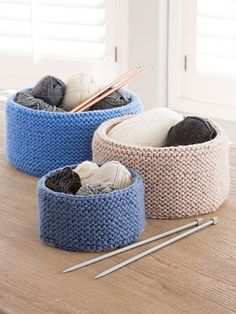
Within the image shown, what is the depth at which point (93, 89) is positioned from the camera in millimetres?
1499

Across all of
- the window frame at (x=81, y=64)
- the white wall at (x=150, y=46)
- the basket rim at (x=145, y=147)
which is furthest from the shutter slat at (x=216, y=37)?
the basket rim at (x=145, y=147)

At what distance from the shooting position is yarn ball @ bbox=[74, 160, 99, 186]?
119cm

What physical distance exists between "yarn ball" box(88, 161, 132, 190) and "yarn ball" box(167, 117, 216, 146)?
0.42ft

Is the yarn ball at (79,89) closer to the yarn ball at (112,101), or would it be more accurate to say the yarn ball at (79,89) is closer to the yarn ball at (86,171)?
the yarn ball at (112,101)

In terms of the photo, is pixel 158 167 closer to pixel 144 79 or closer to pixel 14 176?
pixel 14 176

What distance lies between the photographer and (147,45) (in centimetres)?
239

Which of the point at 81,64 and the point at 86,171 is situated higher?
the point at 86,171

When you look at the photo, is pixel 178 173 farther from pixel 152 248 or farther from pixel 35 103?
pixel 35 103

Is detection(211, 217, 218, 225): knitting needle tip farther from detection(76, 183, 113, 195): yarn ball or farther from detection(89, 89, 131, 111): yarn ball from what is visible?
detection(89, 89, 131, 111): yarn ball

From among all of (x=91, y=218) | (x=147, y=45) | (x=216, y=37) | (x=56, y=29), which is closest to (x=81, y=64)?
(x=56, y=29)

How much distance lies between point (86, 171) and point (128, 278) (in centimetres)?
23

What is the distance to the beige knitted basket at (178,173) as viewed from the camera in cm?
120

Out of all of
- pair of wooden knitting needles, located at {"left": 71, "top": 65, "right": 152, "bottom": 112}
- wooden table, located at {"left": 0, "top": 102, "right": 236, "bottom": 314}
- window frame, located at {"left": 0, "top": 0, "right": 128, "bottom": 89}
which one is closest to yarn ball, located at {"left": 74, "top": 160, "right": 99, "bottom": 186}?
wooden table, located at {"left": 0, "top": 102, "right": 236, "bottom": 314}

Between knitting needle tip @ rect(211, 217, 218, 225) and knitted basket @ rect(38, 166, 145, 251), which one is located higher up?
knitted basket @ rect(38, 166, 145, 251)
